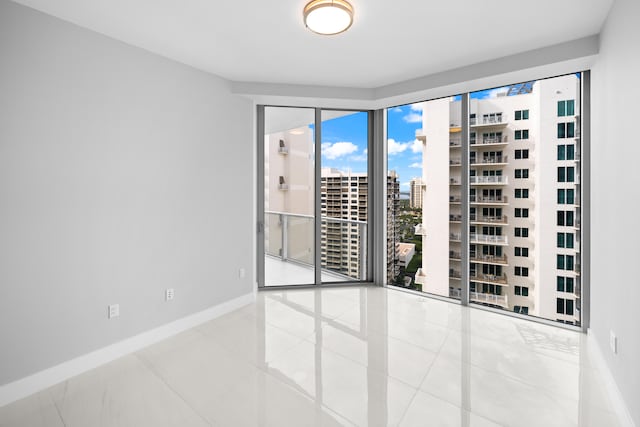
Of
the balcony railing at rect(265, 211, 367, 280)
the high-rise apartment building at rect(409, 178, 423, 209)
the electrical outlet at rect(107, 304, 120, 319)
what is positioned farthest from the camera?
the balcony railing at rect(265, 211, 367, 280)

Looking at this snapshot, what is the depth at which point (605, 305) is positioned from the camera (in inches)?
89.1

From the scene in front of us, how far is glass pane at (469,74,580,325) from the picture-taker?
297 centimetres

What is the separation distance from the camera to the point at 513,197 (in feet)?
10.6

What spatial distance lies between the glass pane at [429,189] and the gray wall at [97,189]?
230 cm

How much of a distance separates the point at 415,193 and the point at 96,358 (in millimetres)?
3706

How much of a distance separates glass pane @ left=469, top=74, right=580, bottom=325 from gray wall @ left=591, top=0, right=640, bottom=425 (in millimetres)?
390

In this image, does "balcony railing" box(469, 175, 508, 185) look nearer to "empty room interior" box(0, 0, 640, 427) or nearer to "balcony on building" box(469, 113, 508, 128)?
"empty room interior" box(0, 0, 640, 427)

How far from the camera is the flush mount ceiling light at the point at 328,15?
1.97 m

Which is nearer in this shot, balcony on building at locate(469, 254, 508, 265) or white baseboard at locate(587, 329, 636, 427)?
white baseboard at locate(587, 329, 636, 427)

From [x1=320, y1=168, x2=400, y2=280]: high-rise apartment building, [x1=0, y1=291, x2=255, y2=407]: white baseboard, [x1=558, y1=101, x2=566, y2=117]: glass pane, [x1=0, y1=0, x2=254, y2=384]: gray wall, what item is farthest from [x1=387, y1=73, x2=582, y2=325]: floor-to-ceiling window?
[x1=0, y1=291, x2=255, y2=407]: white baseboard

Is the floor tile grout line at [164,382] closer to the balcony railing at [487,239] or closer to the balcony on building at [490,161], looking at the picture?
the balcony railing at [487,239]

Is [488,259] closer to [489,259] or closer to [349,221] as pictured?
[489,259]

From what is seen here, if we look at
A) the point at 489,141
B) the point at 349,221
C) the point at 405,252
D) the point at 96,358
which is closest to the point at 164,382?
the point at 96,358

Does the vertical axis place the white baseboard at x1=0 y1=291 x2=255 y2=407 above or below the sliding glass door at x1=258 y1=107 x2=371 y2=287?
below
